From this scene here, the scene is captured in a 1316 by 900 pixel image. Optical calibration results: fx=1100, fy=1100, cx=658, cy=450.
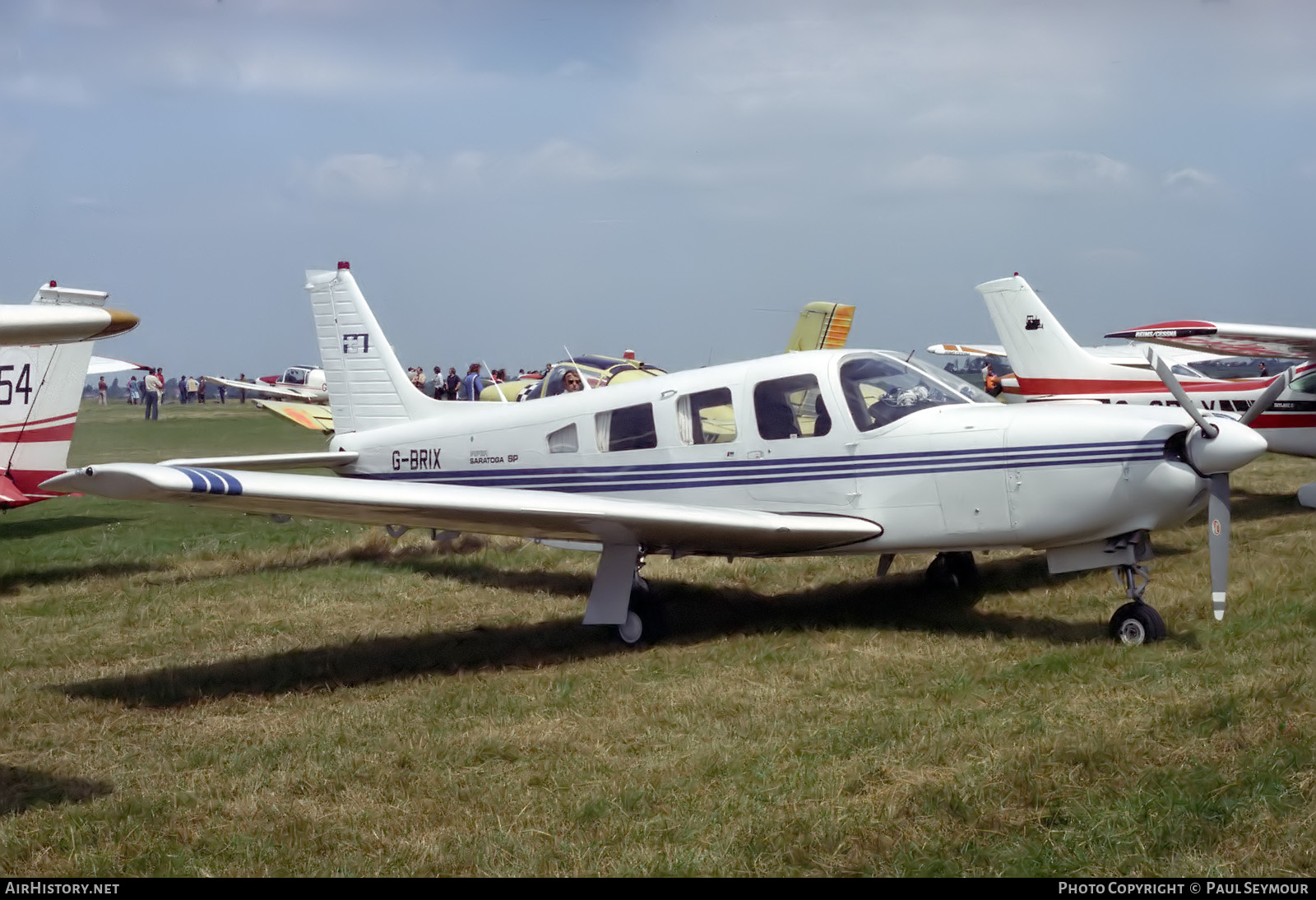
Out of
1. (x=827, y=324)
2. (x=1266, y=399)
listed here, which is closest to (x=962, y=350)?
(x=827, y=324)

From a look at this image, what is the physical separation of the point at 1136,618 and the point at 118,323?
5.81 m

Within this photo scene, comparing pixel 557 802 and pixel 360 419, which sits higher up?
pixel 360 419

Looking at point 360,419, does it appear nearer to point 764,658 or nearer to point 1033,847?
point 764,658

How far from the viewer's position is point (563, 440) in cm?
869

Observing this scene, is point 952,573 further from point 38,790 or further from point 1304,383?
point 1304,383

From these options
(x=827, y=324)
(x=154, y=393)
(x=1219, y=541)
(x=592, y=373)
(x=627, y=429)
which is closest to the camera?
(x=1219, y=541)

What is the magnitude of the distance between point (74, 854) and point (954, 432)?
5.44 meters

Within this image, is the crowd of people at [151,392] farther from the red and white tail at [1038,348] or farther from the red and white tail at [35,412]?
the red and white tail at [1038,348]

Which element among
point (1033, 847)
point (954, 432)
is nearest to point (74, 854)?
point (1033, 847)

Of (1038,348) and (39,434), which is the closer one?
(39,434)

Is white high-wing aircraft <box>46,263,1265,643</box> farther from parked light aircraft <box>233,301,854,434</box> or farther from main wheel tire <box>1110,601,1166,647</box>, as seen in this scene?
parked light aircraft <box>233,301,854,434</box>

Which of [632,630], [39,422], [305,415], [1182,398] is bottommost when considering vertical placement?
[632,630]

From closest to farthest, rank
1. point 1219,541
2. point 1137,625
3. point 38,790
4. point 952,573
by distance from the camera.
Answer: point 38,790
point 1219,541
point 1137,625
point 952,573

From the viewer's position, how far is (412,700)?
6.30m
